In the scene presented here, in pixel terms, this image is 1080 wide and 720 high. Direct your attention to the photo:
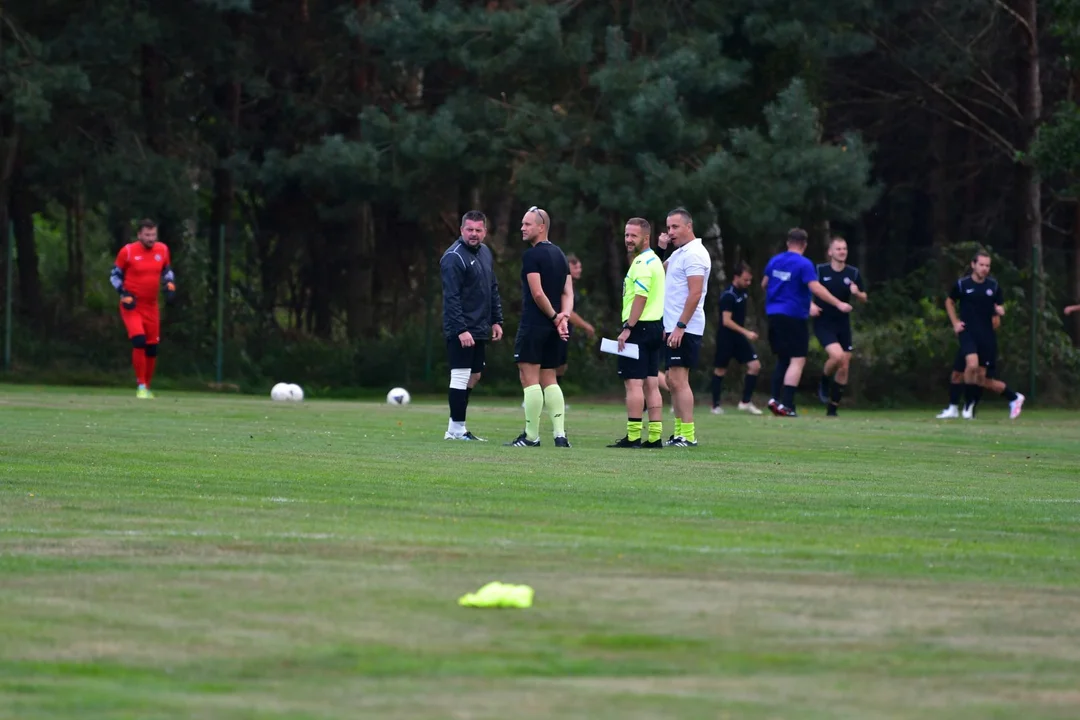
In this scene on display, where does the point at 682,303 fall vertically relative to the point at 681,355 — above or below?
above

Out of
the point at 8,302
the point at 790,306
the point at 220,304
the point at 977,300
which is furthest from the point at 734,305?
the point at 8,302

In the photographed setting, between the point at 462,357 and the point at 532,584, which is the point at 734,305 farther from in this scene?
the point at 532,584

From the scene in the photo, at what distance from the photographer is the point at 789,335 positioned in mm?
23984

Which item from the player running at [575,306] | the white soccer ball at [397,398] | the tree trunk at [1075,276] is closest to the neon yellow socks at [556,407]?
the player running at [575,306]

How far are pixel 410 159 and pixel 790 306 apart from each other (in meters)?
8.82

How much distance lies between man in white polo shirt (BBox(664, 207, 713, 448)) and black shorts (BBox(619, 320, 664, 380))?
0.14 meters

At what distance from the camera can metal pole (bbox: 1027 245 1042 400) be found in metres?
30.1

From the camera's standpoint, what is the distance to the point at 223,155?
35.0 m

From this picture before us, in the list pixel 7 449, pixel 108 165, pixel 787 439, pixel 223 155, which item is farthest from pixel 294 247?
pixel 7 449

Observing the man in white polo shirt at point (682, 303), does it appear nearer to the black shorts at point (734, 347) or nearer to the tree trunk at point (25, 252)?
the black shorts at point (734, 347)

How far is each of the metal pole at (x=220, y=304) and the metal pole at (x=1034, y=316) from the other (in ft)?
42.2

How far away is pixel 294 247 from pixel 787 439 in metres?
18.2

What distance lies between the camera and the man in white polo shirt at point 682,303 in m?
15.9

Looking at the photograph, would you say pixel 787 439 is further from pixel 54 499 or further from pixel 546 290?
pixel 54 499
